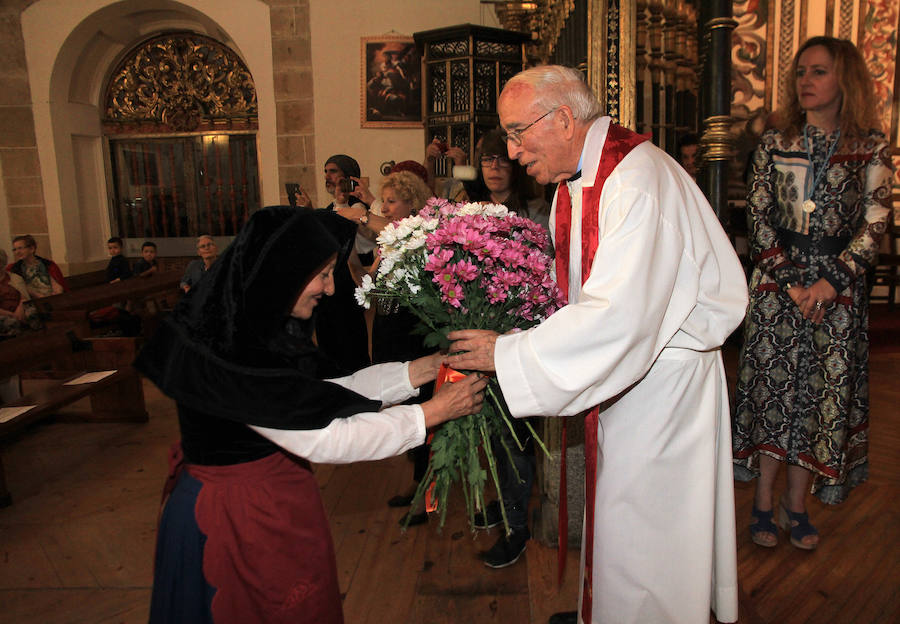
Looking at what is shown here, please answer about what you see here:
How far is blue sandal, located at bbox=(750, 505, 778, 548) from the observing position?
283 centimetres

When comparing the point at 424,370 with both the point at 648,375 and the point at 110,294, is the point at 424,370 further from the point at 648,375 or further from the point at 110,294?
the point at 110,294

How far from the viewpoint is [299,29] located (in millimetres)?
9305

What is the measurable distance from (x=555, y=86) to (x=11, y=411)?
12.5 ft

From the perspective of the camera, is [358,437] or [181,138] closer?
[358,437]

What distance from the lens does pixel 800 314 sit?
8.86ft

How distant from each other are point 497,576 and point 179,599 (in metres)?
1.53

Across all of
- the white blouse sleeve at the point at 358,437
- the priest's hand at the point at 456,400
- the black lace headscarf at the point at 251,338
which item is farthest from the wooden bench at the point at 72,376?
the priest's hand at the point at 456,400

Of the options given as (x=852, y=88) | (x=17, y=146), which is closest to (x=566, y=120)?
(x=852, y=88)

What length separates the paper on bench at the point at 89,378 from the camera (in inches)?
179

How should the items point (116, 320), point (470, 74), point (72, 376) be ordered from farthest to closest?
1. point (470, 74)
2. point (116, 320)
3. point (72, 376)

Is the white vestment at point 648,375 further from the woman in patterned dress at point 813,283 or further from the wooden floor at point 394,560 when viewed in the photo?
the woman in patterned dress at point 813,283

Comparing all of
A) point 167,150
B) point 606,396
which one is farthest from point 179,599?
point 167,150

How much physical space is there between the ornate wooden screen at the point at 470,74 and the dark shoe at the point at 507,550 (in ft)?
19.1

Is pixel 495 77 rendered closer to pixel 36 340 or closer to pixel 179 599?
pixel 36 340
